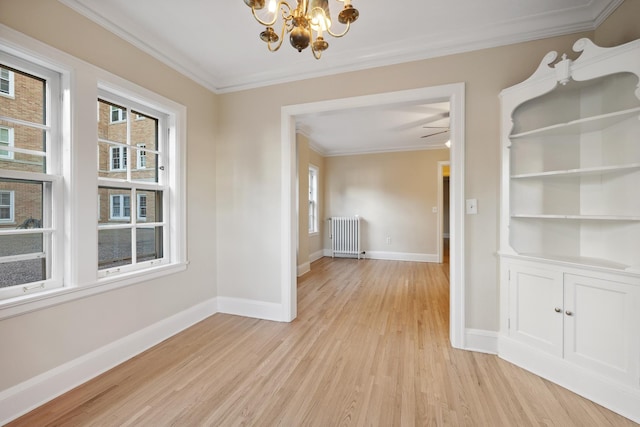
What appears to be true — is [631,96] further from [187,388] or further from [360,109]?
[187,388]

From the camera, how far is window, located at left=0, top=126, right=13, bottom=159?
5.38 ft

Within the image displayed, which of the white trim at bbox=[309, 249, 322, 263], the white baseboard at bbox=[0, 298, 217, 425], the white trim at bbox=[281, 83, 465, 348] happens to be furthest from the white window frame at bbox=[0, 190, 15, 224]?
the white trim at bbox=[309, 249, 322, 263]

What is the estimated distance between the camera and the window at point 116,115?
2258mm

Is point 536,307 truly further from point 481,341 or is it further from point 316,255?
point 316,255

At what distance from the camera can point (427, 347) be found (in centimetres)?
240

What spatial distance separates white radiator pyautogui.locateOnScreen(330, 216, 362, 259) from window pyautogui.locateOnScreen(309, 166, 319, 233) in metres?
0.45

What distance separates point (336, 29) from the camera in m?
2.31

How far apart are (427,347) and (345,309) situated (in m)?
1.12

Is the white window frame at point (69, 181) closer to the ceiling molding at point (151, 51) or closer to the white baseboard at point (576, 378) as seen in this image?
the ceiling molding at point (151, 51)

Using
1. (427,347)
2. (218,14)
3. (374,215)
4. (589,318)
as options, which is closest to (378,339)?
(427,347)

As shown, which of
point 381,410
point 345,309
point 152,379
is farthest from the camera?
point 345,309

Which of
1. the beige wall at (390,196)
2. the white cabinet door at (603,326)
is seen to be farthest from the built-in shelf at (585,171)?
the beige wall at (390,196)

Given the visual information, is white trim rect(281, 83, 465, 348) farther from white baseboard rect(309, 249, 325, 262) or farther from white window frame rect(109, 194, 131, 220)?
white baseboard rect(309, 249, 325, 262)

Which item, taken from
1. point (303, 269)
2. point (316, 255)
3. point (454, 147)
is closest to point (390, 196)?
point (316, 255)
